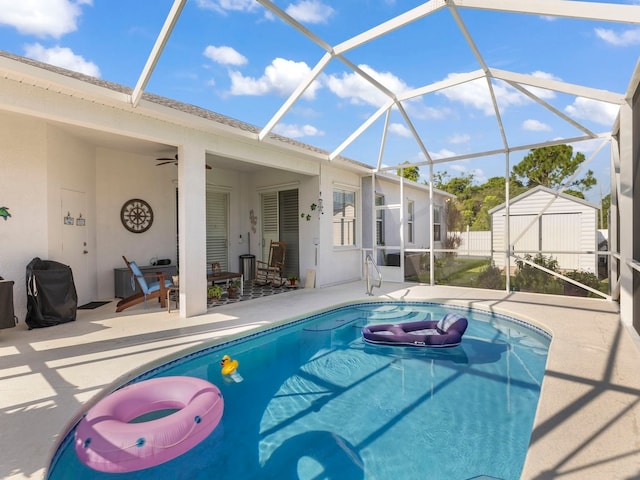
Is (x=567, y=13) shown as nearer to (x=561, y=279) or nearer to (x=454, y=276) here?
(x=561, y=279)

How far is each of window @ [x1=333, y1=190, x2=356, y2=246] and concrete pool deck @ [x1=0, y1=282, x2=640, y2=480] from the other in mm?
2948

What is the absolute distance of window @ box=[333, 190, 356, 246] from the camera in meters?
9.65

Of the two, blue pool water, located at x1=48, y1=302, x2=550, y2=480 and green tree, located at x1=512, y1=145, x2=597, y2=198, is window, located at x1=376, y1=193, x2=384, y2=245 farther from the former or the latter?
blue pool water, located at x1=48, y1=302, x2=550, y2=480

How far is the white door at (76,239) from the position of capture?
6.30m

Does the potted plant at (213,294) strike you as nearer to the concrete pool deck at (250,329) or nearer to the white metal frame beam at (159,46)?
the concrete pool deck at (250,329)

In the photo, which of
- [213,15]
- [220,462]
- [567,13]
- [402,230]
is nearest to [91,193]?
[213,15]

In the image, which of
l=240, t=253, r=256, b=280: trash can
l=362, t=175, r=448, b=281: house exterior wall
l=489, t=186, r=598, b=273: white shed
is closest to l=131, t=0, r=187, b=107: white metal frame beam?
l=240, t=253, r=256, b=280: trash can

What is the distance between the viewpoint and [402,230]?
9508 mm

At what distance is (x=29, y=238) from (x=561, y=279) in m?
9.86

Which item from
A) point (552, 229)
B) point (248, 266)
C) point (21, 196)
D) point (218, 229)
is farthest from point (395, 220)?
point (21, 196)

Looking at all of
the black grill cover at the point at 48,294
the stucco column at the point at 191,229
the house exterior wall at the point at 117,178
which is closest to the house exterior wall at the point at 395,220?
the house exterior wall at the point at 117,178

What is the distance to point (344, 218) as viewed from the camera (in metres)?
9.95

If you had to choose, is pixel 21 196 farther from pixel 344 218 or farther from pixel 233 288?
pixel 344 218

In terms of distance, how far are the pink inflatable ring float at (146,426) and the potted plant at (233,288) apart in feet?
15.6
